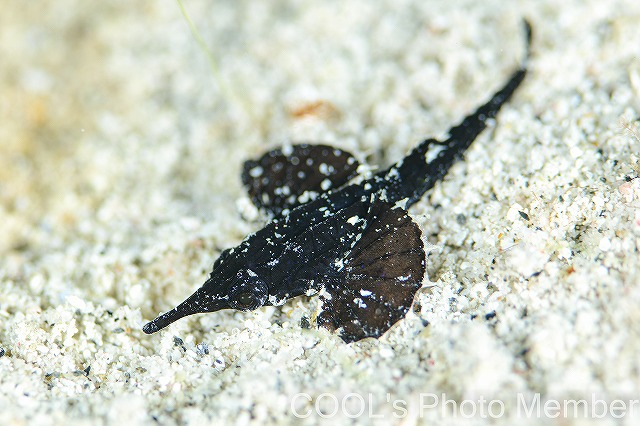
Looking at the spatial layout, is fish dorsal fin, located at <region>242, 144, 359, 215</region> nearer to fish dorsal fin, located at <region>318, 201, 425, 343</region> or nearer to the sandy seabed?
the sandy seabed

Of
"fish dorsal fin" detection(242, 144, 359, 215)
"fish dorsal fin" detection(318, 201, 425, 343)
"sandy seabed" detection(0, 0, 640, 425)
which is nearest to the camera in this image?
"sandy seabed" detection(0, 0, 640, 425)

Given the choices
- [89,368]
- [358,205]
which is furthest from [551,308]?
[89,368]

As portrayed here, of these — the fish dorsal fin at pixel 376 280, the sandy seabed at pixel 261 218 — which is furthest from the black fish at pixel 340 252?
the sandy seabed at pixel 261 218

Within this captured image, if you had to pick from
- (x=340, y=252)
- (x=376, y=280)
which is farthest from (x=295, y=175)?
(x=376, y=280)

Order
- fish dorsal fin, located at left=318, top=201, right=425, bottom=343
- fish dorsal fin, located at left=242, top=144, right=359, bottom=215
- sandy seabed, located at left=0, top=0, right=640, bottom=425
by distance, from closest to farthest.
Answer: sandy seabed, located at left=0, top=0, right=640, bottom=425, fish dorsal fin, located at left=318, top=201, right=425, bottom=343, fish dorsal fin, located at left=242, top=144, right=359, bottom=215

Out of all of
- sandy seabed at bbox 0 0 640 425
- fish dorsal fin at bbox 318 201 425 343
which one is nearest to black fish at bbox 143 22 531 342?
fish dorsal fin at bbox 318 201 425 343

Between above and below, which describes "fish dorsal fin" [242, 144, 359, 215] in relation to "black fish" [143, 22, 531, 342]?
above

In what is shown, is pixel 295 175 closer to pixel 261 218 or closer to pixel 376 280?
pixel 261 218

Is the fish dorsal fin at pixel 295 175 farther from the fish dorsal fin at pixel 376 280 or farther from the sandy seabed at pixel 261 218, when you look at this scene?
the fish dorsal fin at pixel 376 280

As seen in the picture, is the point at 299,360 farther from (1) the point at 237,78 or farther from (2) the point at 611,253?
(1) the point at 237,78
